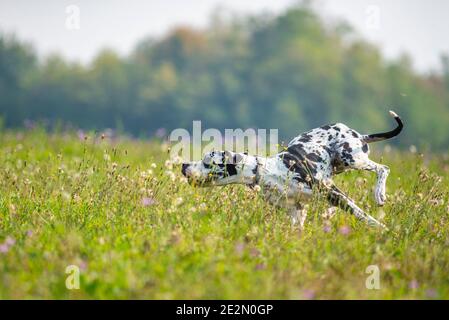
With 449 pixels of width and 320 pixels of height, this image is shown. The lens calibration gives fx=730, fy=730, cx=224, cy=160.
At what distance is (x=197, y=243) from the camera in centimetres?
637

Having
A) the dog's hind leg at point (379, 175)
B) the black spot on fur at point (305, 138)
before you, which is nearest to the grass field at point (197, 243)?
the dog's hind leg at point (379, 175)

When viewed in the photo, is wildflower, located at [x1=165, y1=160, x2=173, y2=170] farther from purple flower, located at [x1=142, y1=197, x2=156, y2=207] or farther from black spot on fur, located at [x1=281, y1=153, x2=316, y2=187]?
Result: black spot on fur, located at [x1=281, y1=153, x2=316, y2=187]

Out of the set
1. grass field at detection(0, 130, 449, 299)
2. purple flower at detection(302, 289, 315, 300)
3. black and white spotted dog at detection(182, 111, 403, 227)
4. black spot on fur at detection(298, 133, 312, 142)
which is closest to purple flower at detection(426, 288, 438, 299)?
grass field at detection(0, 130, 449, 299)

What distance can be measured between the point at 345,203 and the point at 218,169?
1392 mm

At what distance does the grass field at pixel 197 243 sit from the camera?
5.66 meters

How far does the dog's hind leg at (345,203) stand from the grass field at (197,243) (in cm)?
11

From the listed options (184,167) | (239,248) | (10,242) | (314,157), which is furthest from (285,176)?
(10,242)

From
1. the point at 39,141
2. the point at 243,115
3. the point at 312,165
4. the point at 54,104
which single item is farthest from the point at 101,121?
the point at 312,165

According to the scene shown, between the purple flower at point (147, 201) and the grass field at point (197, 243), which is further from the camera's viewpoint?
the purple flower at point (147, 201)

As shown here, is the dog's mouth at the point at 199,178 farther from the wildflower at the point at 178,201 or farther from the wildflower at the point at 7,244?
the wildflower at the point at 7,244

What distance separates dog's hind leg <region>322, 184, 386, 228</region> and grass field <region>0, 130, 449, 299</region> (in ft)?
0.35
